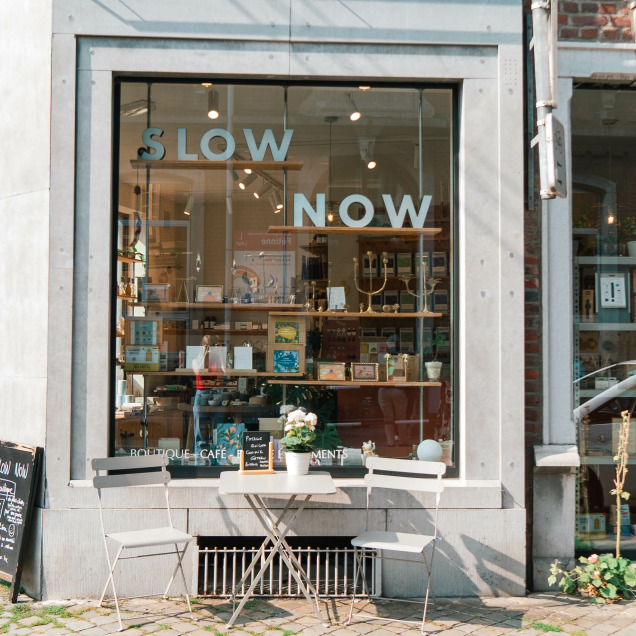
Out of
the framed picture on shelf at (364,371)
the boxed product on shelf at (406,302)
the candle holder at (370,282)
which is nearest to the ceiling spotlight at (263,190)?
the candle holder at (370,282)

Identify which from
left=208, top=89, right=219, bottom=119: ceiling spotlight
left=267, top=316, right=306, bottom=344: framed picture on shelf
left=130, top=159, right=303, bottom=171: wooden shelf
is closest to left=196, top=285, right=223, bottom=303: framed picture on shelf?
left=267, top=316, right=306, bottom=344: framed picture on shelf

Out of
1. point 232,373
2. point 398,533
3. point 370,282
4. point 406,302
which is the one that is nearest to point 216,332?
point 232,373

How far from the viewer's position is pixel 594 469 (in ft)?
18.4

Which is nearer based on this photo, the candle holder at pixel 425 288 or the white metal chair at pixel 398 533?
the white metal chair at pixel 398 533

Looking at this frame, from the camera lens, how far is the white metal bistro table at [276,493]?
4332 millimetres

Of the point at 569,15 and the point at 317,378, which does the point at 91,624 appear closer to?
the point at 317,378

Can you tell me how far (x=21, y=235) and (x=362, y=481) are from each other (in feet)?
9.98

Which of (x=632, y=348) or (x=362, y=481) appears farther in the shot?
(x=632, y=348)

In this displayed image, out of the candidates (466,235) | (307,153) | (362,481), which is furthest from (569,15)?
(362,481)

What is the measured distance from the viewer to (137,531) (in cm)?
467

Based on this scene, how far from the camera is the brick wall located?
5.35 metres

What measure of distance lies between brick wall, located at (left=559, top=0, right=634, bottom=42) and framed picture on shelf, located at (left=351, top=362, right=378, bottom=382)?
2.87m

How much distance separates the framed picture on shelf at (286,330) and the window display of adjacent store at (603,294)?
2.17 meters

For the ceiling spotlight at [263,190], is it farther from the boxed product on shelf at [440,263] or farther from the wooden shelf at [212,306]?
the boxed product on shelf at [440,263]
